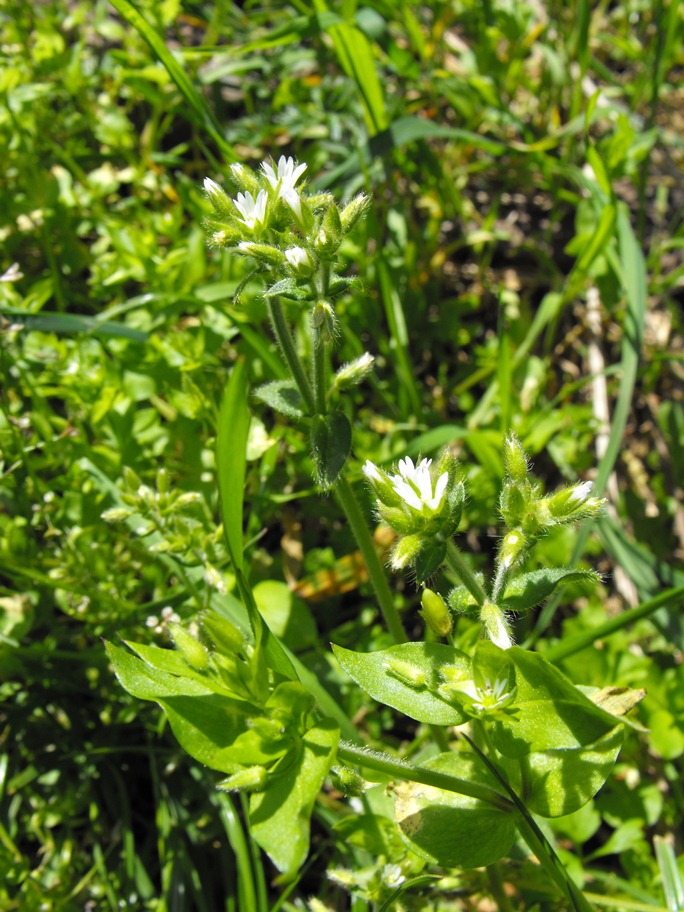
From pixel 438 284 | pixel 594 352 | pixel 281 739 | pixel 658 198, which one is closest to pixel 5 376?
pixel 281 739

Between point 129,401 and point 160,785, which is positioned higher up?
point 129,401

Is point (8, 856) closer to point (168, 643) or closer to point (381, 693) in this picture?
point (168, 643)

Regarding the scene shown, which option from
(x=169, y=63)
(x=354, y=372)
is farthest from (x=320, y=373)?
(x=169, y=63)

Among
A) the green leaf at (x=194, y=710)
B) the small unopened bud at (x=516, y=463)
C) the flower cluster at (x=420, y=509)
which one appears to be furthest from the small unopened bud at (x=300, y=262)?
the green leaf at (x=194, y=710)

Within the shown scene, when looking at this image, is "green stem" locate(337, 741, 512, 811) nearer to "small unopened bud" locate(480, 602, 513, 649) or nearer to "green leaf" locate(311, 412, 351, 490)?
"small unopened bud" locate(480, 602, 513, 649)

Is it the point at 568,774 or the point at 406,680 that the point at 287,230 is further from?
the point at 568,774
